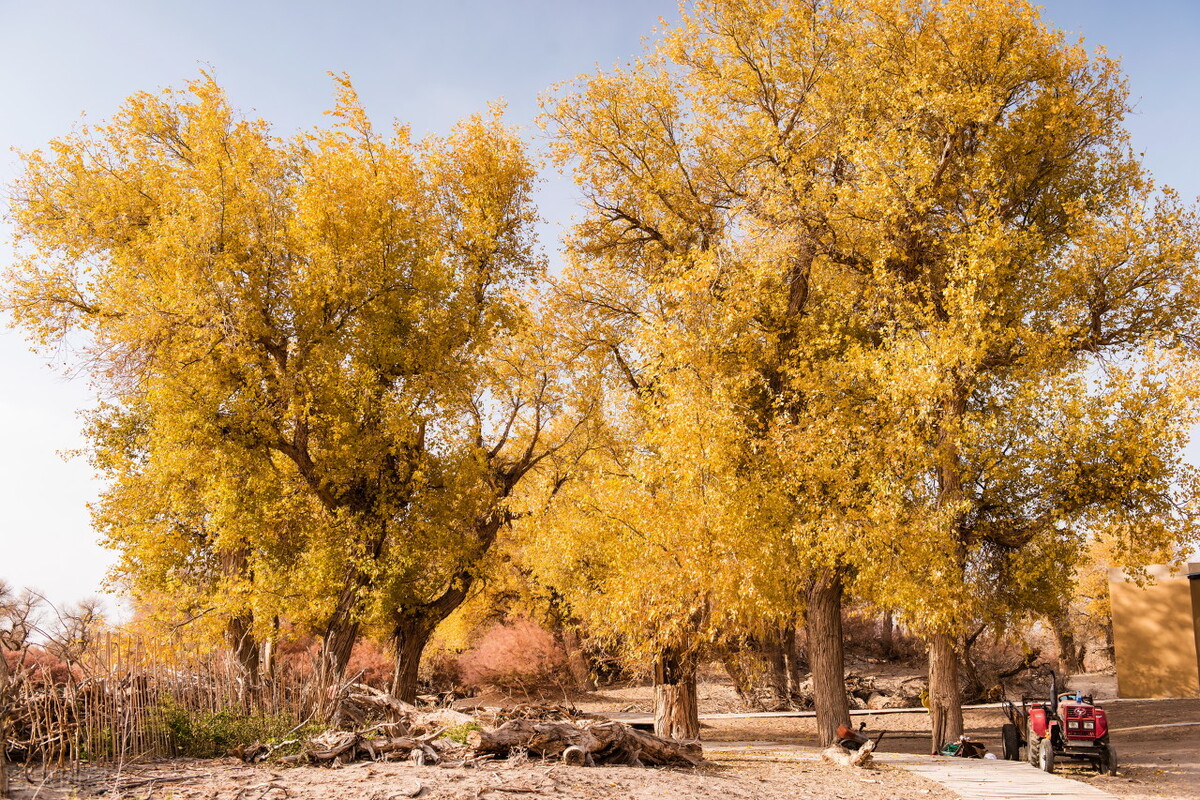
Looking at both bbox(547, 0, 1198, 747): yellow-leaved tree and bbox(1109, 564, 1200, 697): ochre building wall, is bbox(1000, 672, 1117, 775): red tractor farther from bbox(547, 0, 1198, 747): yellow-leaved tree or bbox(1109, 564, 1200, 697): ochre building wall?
bbox(1109, 564, 1200, 697): ochre building wall

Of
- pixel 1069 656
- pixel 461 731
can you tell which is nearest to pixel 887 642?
pixel 1069 656

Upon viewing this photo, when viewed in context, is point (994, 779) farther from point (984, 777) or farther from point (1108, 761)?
point (1108, 761)

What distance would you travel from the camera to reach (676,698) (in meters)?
15.0

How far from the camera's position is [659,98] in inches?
741

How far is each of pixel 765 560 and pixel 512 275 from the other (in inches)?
357

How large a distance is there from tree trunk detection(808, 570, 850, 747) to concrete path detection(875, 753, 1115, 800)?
310 cm

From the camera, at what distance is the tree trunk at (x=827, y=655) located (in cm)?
1596

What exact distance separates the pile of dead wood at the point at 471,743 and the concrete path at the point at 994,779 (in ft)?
9.86

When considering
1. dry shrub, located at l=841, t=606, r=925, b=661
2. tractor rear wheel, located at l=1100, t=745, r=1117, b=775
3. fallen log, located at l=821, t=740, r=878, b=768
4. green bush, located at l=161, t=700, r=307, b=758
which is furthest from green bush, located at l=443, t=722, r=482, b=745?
dry shrub, located at l=841, t=606, r=925, b=661

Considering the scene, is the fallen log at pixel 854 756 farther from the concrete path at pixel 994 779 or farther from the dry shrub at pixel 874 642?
the dry shrub at pixel 874 642

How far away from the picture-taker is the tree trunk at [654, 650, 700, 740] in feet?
48.4

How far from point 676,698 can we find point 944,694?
460cm

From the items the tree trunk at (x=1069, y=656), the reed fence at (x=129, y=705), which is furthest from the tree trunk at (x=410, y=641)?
the tree trunk at (x=1069, y=656)

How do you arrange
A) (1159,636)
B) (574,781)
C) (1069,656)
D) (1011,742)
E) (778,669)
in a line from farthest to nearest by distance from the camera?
(1069,656), (778,669), (1159,636), (1011,742), (574,781)
